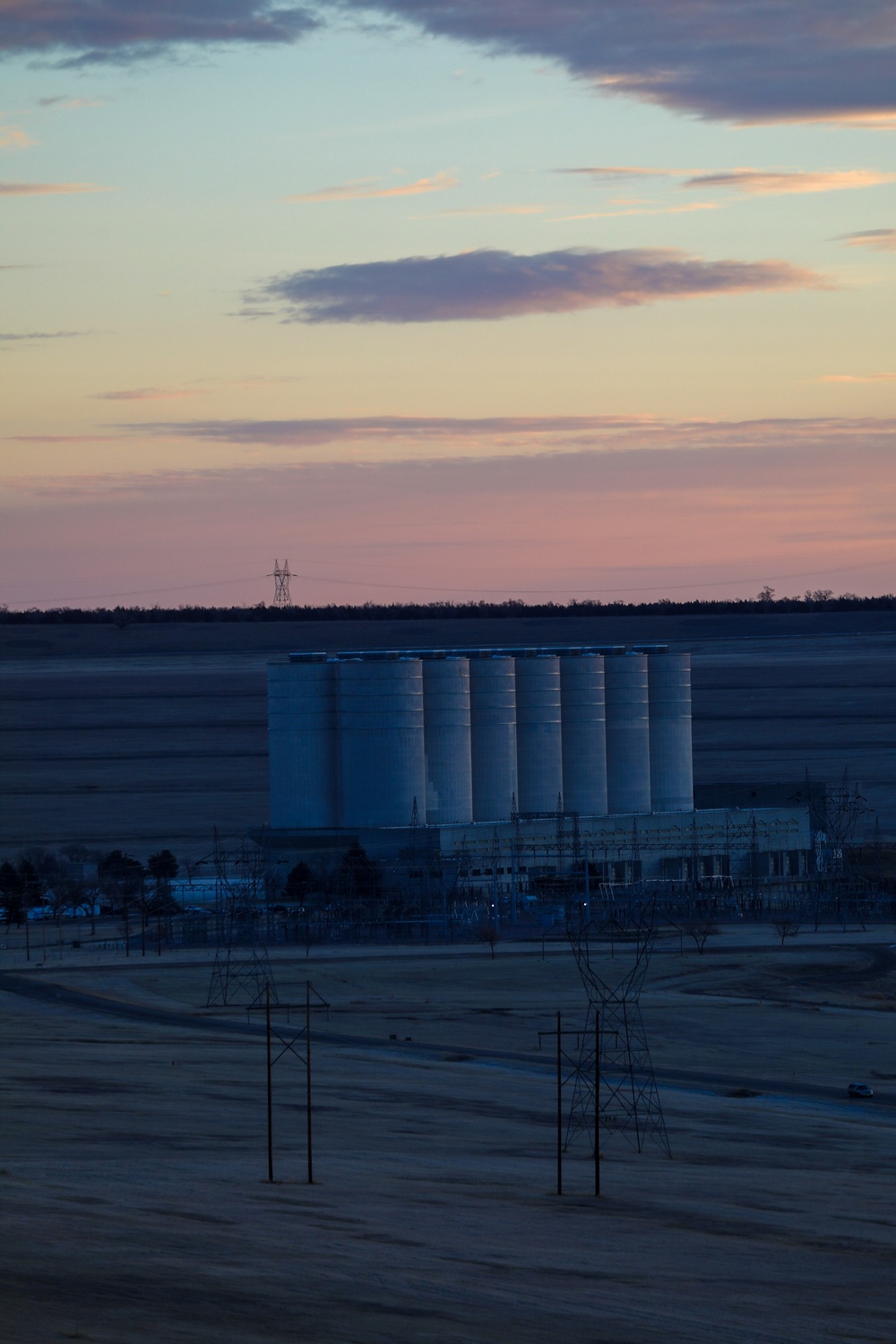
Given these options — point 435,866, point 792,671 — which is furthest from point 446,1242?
point 792,671

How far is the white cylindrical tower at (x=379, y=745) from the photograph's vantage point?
2749 inches

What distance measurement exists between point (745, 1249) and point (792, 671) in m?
132

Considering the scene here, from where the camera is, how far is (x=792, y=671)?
5969 inches

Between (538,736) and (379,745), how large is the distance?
937 cm

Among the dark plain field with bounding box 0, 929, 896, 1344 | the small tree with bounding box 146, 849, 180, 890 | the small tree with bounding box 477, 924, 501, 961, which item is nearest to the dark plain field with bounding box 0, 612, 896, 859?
the small tree with bounding box 146, 849, 180, 890

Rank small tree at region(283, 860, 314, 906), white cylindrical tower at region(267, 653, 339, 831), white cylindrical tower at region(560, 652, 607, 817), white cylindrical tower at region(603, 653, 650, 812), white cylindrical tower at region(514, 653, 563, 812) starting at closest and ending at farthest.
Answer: small tree at region(283, 860, 314, 906) → white cylindrical tower at region(267, 653, 339, 831) → white cylindrical tower at region(514, 653, 563, 812) → white cylindrical tower at region(560, 652, 607, 817) → white cylindrical tower at region(603, 653, 650, 812)

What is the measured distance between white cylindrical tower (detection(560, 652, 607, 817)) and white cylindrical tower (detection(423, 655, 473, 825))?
5.51 m

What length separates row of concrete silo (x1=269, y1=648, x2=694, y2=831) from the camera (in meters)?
70.6

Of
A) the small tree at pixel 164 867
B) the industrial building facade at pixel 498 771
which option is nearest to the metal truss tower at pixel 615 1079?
the industrial building facade at pixel 498 771

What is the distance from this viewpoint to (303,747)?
7144cm

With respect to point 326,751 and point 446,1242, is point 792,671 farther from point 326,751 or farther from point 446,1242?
point 446,1242

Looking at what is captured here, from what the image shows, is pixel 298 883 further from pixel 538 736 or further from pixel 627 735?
pixel 627 735

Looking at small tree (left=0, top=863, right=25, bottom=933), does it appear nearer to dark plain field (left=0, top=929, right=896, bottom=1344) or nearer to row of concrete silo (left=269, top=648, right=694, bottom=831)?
row of concrete silo (left=269, top=648, right=694, bottom=831)

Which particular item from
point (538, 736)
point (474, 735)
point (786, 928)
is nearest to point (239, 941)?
point (474, 735)
